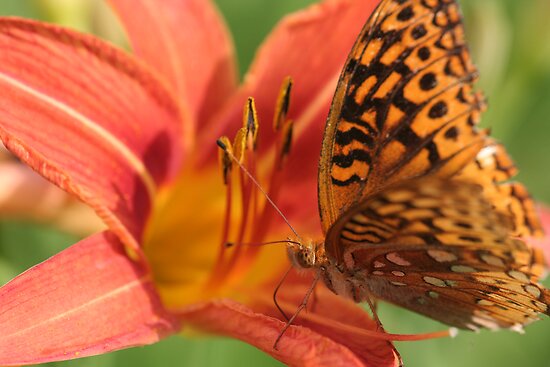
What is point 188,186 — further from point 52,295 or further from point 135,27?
point 52,295

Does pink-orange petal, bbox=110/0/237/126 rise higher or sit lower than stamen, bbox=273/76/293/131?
higher

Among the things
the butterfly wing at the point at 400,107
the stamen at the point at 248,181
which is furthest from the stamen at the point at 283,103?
the butterfly wing at the point at 400,107

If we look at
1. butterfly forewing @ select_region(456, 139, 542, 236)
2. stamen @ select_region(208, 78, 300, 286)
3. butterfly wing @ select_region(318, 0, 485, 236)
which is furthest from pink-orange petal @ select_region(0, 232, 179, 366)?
butterfly forewing @ select_region(456, 139, 542, 236)

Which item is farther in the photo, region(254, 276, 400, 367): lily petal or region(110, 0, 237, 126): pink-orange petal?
region(110, 0, 237, 126): pink-orange petal

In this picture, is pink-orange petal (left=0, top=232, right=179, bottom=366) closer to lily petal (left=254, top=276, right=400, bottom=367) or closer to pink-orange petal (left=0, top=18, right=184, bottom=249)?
pink-orange petal (left=0, top=18, right=184, bottom=249)

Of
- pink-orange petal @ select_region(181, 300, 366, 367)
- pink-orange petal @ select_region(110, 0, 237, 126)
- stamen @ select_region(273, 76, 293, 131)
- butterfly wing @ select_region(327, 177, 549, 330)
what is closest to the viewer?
butterfly wing @ select_region(327, 177, 549, 330)

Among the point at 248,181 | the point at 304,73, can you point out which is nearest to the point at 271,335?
the point at 248,181

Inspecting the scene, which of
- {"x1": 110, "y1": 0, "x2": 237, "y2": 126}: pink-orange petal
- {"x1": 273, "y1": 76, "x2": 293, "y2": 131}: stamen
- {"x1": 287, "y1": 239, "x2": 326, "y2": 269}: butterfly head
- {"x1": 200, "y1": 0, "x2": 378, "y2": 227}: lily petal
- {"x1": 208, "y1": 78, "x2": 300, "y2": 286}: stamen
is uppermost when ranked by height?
{"x1": 110, "y1": 0, "x2": 237, "y2": 126}: pink-orange petal

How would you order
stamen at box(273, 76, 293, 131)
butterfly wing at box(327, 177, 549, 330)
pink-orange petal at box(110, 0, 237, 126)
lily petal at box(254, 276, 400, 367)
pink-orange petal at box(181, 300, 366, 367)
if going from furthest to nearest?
pink-orange petal at box(110, 0, 237, 126) < stamen at box(273, 76, 293, 131) < lily petal at box(254, 276, 400, 367) < pink-orange petal at box(181, 300, 366, 367) < butterfly wing at box(327, 177, 549, 330)
